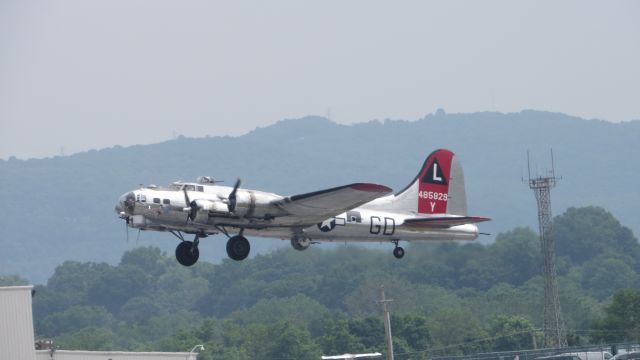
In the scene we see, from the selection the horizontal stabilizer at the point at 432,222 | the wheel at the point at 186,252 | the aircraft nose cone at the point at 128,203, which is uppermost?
the aircraft nose cone at the point at 128,203

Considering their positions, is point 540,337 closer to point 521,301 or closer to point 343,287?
point 521,301

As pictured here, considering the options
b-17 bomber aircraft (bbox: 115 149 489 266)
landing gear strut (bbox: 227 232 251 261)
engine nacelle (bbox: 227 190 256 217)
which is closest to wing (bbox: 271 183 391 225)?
b-17 bomber aircraft (bbox: 115 149 489 266)

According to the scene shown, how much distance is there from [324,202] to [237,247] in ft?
10.3

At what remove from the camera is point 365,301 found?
93.7 meters

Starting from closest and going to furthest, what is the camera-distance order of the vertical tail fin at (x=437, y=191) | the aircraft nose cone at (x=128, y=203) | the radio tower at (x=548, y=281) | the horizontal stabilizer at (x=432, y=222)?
the aircraft nose cone at (x=128, y=203) < the horizontal stabilizer at (x=432, y=222) < the vertical tail fin at (x=437, y=191) < the radio tower at (x=548, y=281)

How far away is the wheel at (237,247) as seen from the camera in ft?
137

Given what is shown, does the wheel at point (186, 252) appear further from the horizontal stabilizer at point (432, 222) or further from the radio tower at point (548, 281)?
the radio tower at point (548, 281)

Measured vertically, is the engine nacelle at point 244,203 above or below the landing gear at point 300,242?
above

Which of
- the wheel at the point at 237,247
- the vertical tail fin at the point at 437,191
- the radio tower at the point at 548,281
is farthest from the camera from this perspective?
the radio tower at the point at 548,281

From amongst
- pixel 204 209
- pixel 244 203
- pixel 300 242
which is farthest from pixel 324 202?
pixel 204 209

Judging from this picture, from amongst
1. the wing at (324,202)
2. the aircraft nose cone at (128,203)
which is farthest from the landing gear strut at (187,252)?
the wing at (324,202)

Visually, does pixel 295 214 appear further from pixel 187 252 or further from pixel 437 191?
pixel 437 191

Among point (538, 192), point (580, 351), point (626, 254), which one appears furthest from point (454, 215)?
point (626, 254)

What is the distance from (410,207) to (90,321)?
6705 centimetres
